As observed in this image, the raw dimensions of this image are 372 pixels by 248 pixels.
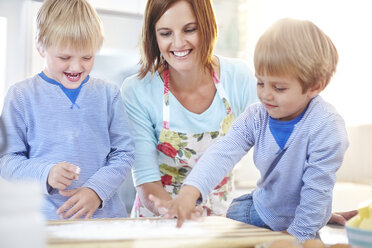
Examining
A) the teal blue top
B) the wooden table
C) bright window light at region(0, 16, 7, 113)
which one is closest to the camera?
the wooden table

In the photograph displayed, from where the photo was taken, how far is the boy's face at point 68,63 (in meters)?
1.13

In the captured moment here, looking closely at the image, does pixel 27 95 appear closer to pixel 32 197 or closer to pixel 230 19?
pixel 32 197

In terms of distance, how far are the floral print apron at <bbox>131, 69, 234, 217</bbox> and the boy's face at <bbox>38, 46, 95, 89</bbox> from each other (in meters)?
0.34

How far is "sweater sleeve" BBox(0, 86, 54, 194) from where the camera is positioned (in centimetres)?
106

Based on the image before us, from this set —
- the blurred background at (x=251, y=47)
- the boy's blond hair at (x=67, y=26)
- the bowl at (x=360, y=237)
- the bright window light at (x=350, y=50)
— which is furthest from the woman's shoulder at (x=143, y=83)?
the bright window light at (x=350, y=50)

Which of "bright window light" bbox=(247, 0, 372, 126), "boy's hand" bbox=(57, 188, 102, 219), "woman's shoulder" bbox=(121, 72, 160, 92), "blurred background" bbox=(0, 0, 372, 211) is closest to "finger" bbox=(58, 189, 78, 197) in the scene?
"boy's hand" bbox=(57, 188, 102, 219)

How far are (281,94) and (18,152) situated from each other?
68 centimetres

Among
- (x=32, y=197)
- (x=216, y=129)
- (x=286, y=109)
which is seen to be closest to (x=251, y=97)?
(x=216, y=129)

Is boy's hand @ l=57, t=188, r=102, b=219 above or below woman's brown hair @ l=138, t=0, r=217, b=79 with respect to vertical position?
below

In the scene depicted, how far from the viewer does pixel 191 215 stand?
0.92 m

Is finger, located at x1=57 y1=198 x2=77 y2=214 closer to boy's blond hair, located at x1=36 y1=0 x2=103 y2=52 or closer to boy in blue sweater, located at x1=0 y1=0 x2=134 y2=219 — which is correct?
boy in blue sweater, located at x1=0 y1=0 x2=134 y2=219

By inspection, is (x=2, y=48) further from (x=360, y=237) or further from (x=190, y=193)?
(x=360, y=237)

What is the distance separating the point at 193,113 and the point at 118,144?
11.9 inches

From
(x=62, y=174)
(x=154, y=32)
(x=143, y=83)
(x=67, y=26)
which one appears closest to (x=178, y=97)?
(x=143, y=83)
